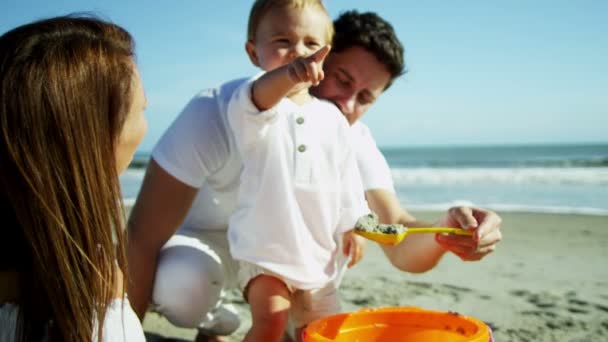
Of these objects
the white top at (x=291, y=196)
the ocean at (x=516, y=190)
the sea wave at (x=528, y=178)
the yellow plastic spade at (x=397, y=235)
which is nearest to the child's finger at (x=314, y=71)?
the white top at (x=291, y=196)

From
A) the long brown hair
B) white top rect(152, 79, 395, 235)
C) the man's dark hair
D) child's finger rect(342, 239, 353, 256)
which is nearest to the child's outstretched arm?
white top rect(152, 79, 395, 235)

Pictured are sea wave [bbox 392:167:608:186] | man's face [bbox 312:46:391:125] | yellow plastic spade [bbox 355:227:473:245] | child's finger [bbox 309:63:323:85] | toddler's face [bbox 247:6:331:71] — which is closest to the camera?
child's finger [bbox 309:63:323:85]

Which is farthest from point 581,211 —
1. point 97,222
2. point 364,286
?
point 97,222

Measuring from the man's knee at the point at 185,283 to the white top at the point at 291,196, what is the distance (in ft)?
0.69

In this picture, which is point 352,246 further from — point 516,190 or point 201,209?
point 516,190

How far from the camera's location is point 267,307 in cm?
175

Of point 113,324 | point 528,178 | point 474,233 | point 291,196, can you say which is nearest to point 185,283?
point 291,196

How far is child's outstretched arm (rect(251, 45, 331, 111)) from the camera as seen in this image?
146 centimetres

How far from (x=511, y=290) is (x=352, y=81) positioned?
1.70 meters

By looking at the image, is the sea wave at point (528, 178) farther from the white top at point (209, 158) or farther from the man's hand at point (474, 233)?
the man's hand at point (474, 233)

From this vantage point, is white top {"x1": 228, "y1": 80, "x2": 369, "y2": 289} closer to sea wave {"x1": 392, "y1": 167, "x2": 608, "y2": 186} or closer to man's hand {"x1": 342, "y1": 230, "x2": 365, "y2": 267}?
man's hand {"x1": 342, "y1": 230, "x2": 365, "y2": 267}

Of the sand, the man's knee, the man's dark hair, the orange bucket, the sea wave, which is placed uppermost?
the man's dark hair

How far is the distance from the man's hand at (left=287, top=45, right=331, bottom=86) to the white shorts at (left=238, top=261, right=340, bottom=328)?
26.9 inches

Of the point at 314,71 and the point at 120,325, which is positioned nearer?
the point at 120,325
